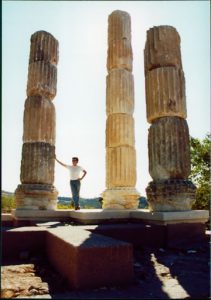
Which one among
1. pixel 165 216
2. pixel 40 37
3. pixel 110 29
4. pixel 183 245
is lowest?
pixel 183 245

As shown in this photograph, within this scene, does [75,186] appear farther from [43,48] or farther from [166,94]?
[43,48]

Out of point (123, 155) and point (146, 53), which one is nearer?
point (146, 53)

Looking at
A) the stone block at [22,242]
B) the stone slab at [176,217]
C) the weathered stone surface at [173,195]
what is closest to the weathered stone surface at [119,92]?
the weathered stone surface at [173,195]

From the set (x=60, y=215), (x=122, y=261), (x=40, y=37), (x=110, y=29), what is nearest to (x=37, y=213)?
(x=60, y=215)

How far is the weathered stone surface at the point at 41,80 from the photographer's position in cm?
909

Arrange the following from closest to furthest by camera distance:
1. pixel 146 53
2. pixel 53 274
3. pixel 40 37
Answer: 1. pixel 53 274
2. pixel 146 53
3. pixel 40 37

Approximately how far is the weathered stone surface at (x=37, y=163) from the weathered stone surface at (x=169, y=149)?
3251mm

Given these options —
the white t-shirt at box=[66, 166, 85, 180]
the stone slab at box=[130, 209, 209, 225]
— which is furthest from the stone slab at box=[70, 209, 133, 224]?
the white t-shirt at box=[66, 166, 85, 180]

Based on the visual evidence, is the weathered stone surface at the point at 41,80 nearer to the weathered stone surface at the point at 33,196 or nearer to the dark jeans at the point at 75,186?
the dark jeans at the point at 75,186

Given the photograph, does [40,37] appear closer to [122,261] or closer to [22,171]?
[22,171]

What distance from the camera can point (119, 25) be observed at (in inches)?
424

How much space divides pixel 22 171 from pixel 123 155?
3.18m

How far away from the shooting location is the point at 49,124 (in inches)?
352

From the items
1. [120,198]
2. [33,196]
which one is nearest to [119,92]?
[120,198]
